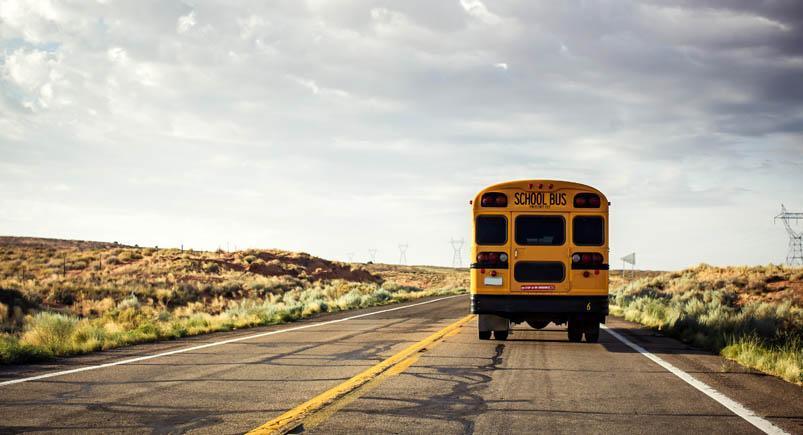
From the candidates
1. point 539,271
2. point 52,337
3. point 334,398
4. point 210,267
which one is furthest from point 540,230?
point 210,267

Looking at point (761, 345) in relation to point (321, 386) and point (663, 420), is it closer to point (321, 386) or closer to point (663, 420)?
point (663, 420)

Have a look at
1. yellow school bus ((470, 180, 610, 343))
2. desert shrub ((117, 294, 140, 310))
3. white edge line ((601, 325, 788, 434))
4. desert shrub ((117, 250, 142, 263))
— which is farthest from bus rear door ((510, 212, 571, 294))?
desert shrub ((117, 250, 142, 263))

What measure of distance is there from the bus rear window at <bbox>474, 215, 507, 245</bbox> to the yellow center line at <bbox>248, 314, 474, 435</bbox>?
283cm

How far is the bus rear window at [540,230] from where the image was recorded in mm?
13195

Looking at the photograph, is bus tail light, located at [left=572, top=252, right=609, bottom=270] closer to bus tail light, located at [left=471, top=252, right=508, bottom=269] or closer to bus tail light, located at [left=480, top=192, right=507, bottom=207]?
bus tail light, located at [left=471, top=252, right=508, bottom=269]

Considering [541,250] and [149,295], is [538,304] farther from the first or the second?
[149,295]

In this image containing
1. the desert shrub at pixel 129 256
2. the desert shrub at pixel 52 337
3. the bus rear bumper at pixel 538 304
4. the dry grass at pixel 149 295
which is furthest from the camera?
the desert shrub at pixel 129 256

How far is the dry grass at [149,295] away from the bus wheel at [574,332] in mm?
8345

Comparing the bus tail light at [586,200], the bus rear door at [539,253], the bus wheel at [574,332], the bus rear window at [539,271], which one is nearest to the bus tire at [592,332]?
the bus wheel at [574,332]

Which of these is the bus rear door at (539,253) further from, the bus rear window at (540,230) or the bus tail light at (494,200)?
the bus tail light at (494,200)

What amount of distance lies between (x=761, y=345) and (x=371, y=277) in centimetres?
6543

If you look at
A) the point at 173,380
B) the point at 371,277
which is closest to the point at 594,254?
the point at 173,380

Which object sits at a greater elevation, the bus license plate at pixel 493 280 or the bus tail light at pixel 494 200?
the bus tail light at pixel 494 200

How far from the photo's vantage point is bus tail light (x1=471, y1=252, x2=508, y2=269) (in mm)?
13297
